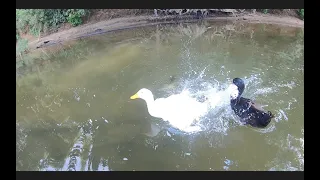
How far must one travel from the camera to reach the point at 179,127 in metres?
5.01

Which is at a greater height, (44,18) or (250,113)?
(44,18)

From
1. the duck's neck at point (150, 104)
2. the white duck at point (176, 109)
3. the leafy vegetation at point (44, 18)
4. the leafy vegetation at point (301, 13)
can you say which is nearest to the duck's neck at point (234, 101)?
the white duck at point (176, 109)

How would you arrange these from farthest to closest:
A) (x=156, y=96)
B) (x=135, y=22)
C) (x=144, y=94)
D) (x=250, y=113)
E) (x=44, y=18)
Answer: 1. (x=135, y=22)
2. (x=44, y=18)
3. (x=156, y=96)
4. (x=144, y=94)
5. (x=250, y=113)

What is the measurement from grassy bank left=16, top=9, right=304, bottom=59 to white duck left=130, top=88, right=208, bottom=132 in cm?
228

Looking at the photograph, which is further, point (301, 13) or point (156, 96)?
point (301, 13)

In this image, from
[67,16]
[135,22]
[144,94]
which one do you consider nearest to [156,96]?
[144,94]

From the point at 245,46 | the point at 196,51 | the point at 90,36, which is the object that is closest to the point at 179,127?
the point at 196,51

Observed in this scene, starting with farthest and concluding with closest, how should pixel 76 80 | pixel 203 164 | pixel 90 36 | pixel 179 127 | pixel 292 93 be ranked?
pixel 90 36
pixel 76 80
pixel 292 93
pixel 179 127
pixel 203 164

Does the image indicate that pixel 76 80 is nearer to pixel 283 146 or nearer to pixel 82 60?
pixel 82 60

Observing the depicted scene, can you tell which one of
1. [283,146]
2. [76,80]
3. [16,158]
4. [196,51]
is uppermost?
[196,51]

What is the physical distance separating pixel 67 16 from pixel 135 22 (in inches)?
50.2

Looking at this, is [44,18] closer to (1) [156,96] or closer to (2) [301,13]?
(1) [156,96]

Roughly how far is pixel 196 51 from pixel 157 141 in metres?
1.99

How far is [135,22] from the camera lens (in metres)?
6.90
